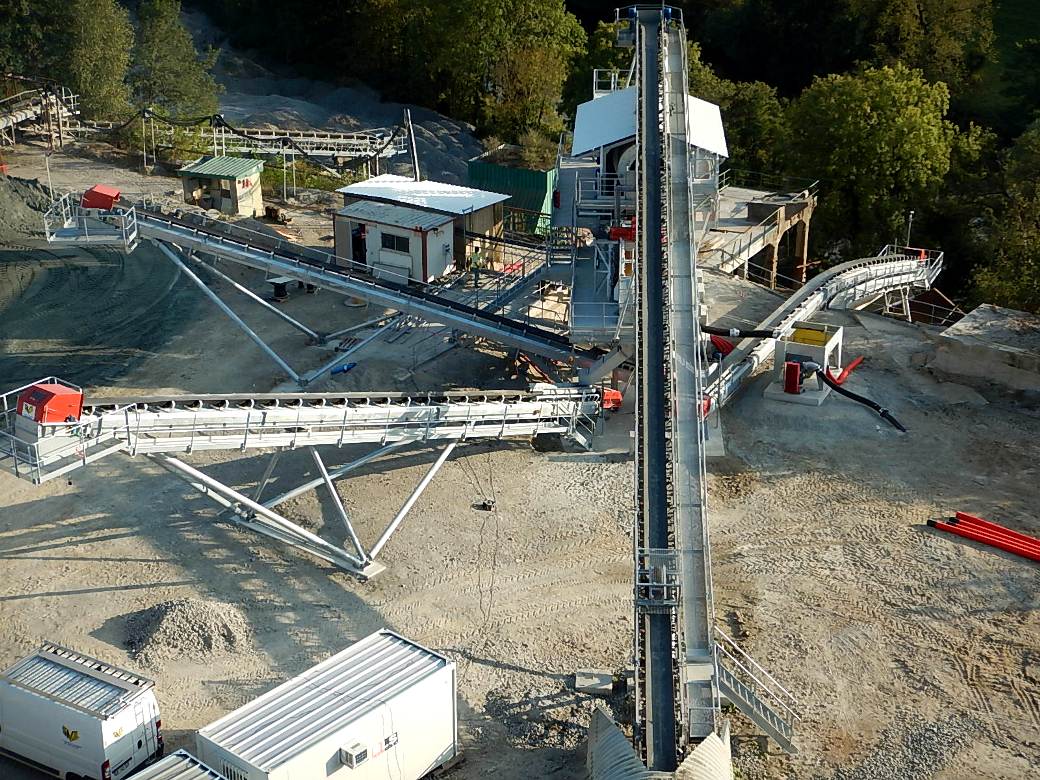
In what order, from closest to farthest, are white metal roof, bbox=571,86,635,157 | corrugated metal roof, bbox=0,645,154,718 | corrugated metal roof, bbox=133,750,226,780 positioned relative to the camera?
corrugated metal roof, bbox=133,750,226,780 < corrugated metal roof, bbox=0,645,154,718 < white metal roof, bbox=571,86,635,157

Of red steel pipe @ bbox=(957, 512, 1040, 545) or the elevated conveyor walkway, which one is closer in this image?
the elevated conveyor walkway

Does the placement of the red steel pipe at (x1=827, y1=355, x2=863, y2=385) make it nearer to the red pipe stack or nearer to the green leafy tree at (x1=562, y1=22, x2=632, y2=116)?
the red pipe stack

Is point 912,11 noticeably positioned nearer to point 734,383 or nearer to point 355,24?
point 355,24

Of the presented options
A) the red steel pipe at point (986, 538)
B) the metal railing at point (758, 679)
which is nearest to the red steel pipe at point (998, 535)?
the red steel pipe at point (986, 538)

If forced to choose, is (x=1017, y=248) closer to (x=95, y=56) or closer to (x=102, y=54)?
(x=102, y=54)

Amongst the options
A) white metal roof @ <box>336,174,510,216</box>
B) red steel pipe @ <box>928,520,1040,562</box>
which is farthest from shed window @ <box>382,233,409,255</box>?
red steel pipe @ <box>928,520,1040,562</box>

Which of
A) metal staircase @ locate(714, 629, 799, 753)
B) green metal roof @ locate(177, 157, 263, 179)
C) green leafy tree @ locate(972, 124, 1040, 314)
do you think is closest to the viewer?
metal staircase @ locate(714, 629, 799, 753)

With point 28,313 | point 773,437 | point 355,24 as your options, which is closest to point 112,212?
point 28,313

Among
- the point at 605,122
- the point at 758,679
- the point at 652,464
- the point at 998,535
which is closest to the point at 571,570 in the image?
the point at 652,464
